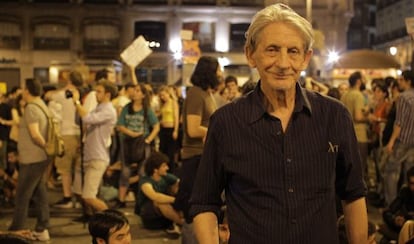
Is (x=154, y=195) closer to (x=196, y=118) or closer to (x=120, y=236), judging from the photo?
(x=196, y=118)

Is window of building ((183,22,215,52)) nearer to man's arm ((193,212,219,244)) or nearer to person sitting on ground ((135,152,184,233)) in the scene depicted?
person sitting on ground ((135,152,184,233))

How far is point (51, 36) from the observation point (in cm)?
4172

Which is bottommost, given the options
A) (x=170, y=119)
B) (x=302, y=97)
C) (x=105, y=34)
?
(x=170, y=119)

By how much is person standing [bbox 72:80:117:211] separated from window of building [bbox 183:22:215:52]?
34899 millimetres

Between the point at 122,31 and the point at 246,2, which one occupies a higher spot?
the point at 246,2

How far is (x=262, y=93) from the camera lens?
257 cm

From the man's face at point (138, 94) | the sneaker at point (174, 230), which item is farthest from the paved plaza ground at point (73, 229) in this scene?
the man's face at point (138, 94)

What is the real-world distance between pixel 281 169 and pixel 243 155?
162 millimetres

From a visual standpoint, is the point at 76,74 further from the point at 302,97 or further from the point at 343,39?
the point at 343,39

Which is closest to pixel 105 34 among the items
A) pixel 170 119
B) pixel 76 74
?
pixel 170 119

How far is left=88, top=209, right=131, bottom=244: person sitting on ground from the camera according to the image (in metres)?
4.71

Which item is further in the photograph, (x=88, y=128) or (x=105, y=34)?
(x=105, y=34)

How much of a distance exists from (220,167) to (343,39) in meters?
42.9

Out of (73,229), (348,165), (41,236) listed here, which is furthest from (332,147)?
(73,229)
